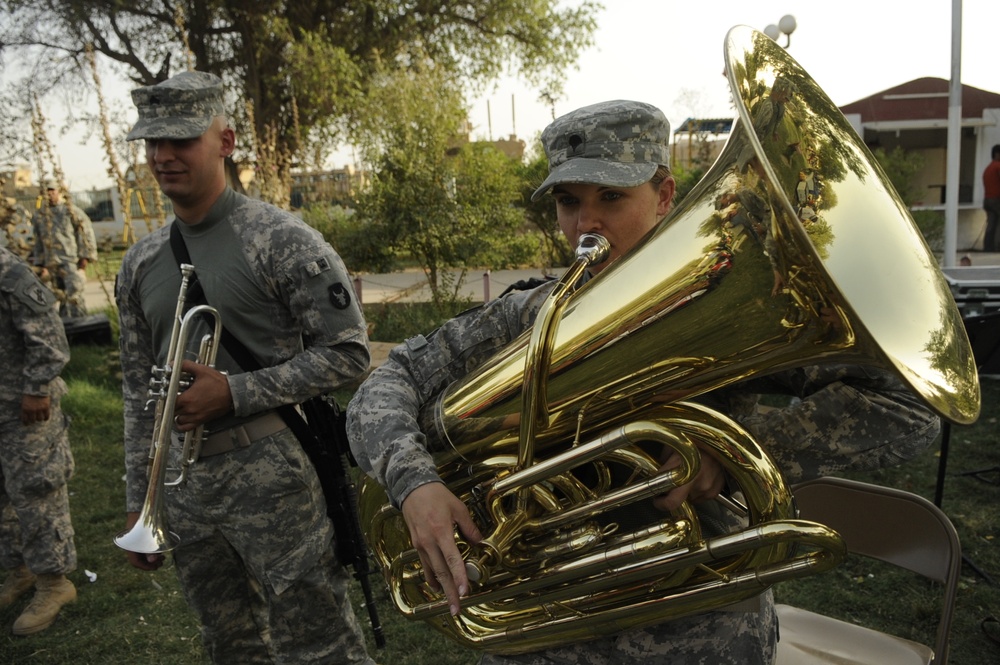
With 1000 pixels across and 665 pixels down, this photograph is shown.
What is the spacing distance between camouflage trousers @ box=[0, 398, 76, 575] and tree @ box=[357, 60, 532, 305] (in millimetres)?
5025

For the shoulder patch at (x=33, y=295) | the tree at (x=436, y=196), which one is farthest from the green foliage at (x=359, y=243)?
the shoulder patch at (x=33, y=295)

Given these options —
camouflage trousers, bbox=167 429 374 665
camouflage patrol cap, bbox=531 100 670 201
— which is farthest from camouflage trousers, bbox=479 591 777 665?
camouflage trousers, bbox=167 429 374 665

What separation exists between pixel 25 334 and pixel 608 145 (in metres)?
3.02

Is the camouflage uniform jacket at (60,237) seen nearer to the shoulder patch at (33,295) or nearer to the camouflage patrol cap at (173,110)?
the shoulder patch at (33,295)

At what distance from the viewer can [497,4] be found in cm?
1775

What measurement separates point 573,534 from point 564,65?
1843cm

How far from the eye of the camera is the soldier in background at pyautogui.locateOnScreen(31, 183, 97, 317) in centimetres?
888

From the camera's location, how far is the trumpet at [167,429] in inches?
85.0

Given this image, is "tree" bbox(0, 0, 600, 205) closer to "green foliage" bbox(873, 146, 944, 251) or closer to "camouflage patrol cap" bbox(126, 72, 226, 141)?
"green foliage" bbox(873, 146, 944, 251)

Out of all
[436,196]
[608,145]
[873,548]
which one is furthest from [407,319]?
[608,145]

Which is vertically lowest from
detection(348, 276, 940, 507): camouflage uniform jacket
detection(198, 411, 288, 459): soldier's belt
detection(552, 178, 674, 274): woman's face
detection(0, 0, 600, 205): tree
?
detection(198, 411, 288, 459): soldier's belt

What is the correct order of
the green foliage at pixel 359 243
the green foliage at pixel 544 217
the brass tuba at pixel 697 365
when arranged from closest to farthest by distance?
the brass tuba at pixel 697 365
the green foliage at pixel 359 243
the green foliage at pixel 544 217

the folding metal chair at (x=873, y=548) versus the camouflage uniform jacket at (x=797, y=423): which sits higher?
the camouflage uniform jacket at (x=797, y=423)

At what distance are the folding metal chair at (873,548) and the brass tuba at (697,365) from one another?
0.79m
